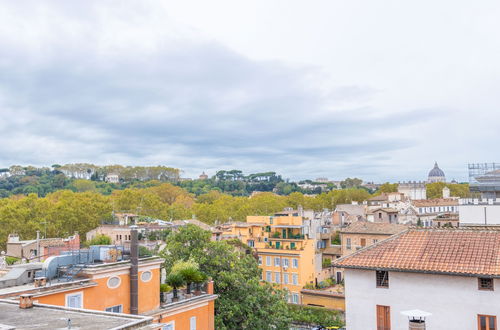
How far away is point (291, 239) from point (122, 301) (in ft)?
90.5

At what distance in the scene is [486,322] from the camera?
50.8 ft

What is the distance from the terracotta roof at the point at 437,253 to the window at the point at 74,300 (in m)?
9.90

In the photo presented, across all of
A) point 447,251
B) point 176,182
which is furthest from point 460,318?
point 176,182

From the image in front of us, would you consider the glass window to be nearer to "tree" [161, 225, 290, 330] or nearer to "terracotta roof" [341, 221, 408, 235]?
"terracotta roof" [341, 221, 408, 235]

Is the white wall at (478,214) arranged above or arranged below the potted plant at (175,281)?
above

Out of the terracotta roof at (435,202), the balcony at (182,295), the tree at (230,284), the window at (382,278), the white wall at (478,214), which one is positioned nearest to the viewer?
the window at (382,278)

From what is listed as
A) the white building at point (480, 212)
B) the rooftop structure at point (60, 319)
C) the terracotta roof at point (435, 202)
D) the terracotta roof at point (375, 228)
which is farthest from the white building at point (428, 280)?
the terracotta roof at point (435, 202)

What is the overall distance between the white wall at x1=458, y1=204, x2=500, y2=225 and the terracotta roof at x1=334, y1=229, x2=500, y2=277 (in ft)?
13.3

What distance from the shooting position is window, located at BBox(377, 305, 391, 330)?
17188 millimetres

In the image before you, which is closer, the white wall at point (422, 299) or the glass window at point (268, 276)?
the white wall at point (422, 299)

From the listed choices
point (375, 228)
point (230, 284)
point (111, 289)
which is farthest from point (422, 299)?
point (375, 228)

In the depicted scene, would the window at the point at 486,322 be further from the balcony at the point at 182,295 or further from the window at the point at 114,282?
the window at the point at 114,282

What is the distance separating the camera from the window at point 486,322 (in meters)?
15.3

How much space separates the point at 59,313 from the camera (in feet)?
39.3
